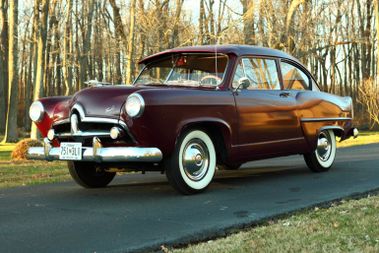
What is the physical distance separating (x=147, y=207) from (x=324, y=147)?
3995 mm

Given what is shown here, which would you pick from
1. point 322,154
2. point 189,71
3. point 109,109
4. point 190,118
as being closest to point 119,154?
point 109,109

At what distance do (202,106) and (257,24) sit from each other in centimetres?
1843

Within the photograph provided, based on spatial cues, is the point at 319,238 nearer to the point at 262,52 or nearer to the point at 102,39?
the point at 262,52

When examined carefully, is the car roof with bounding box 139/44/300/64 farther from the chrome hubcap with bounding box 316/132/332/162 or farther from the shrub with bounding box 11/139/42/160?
the shrub with bounding box 11/139/42/160

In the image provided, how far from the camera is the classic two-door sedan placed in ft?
18.4

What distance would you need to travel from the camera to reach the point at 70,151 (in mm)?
5801

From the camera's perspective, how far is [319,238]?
12.9 feet

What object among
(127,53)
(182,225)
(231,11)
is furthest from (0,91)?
(182,225)

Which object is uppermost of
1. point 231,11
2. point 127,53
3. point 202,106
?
point 231,11

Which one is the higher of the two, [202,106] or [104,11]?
[104,11]

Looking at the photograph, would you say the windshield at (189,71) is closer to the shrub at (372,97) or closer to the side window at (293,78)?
the side window at (293,78)

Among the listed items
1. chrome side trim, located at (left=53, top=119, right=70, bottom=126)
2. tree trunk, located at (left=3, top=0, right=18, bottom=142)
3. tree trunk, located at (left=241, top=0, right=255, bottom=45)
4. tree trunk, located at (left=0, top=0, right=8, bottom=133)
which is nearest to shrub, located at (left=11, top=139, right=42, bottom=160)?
chrome side trim, located at (left=53, top=119, right=70, bottom=126)

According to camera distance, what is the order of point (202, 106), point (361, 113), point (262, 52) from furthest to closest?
point (361, 113) → point (262, 52) → point (202, 106)

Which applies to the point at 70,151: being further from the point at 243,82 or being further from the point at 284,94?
the point at 284,94
